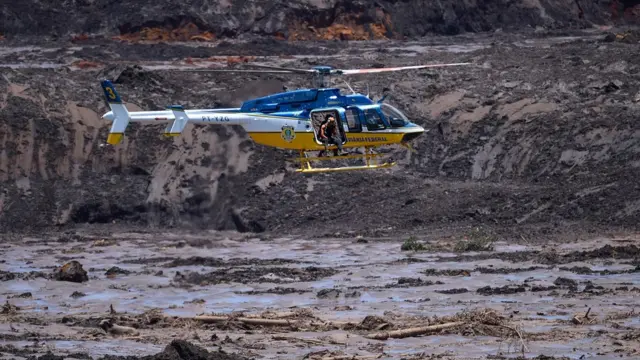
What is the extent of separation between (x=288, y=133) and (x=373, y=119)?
175cm

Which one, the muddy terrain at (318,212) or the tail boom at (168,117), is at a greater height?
the tail boom at (168,117)

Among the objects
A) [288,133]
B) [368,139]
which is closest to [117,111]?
[288,133]

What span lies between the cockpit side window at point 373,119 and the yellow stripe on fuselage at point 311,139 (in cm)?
16

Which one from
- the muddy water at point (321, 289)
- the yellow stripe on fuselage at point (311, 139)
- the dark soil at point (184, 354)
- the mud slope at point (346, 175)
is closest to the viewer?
the dark soil at point (184, 354)

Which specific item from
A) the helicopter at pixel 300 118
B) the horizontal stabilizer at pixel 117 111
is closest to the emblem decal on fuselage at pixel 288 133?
the helicopter at pixel 300 118

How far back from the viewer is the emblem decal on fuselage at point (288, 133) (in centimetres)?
2558

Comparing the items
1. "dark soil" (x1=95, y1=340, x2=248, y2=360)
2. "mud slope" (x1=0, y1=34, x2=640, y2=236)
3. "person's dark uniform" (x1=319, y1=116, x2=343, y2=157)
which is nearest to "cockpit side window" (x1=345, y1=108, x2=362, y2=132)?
"person's dark uniform" (x1=319, y1=116, x2=343, y2=157)

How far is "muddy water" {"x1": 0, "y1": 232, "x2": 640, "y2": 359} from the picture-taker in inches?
580

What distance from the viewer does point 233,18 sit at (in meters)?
51.5

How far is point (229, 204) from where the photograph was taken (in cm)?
3148

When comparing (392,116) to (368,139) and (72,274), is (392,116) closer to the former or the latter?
(368,139)

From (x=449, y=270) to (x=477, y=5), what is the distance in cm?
3589

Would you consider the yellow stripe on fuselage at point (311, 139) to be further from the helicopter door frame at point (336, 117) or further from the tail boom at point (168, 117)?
the tail boom at point (168, 117)

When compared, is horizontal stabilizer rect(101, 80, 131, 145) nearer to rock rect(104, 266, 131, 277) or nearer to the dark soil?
rock rect(104, 266, 131, 277)
